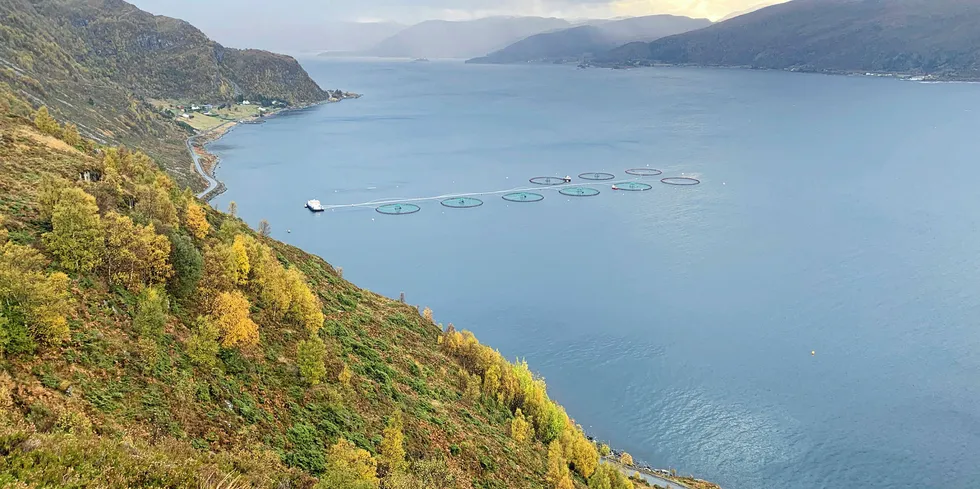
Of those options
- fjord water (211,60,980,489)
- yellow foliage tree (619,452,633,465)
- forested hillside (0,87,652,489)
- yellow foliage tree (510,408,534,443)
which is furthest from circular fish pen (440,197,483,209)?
yellow foliage tree (510,408,534,443)

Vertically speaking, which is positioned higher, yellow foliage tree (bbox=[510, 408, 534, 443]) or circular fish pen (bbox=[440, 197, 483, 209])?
circular fish pen (bbox=[440, 197, 483, 209])

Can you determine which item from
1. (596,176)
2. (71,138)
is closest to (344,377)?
(71,138)

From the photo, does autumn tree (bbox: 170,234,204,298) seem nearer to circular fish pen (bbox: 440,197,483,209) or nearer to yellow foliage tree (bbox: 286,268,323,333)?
yellow foliage tree (bbox: 286,268,323,333)

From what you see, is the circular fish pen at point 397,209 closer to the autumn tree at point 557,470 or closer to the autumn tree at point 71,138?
the autumn tree at point 71,138

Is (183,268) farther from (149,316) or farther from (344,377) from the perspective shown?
(344,377)

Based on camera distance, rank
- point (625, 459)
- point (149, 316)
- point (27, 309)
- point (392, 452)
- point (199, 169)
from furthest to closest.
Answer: point (199, 169) → point (625, 459) → point (392, 452) → point (149, 316) → point (27, 309)

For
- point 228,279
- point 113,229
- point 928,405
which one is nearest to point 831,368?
point 928,405
